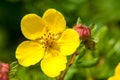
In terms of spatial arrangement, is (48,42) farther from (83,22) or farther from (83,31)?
(83,22)

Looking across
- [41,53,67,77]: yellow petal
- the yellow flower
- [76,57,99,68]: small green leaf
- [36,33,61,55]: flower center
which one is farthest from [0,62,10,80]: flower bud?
[76,57,99,68]: small green leaf

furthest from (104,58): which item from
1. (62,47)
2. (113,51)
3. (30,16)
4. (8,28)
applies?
(8,28)

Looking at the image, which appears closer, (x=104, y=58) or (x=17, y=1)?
(x=104, y=58)

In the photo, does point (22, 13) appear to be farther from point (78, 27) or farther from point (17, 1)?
point (78, 27)

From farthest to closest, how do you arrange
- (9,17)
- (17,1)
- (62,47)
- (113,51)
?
1. (9,17)
2. (17,1)
3. (113,51)
4. (62,47)

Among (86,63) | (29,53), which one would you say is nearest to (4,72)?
(29,53)

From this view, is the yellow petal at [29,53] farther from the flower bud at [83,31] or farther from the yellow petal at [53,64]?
the flower bud at [83,31]

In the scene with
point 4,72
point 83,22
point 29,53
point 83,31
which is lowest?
point 4,72
